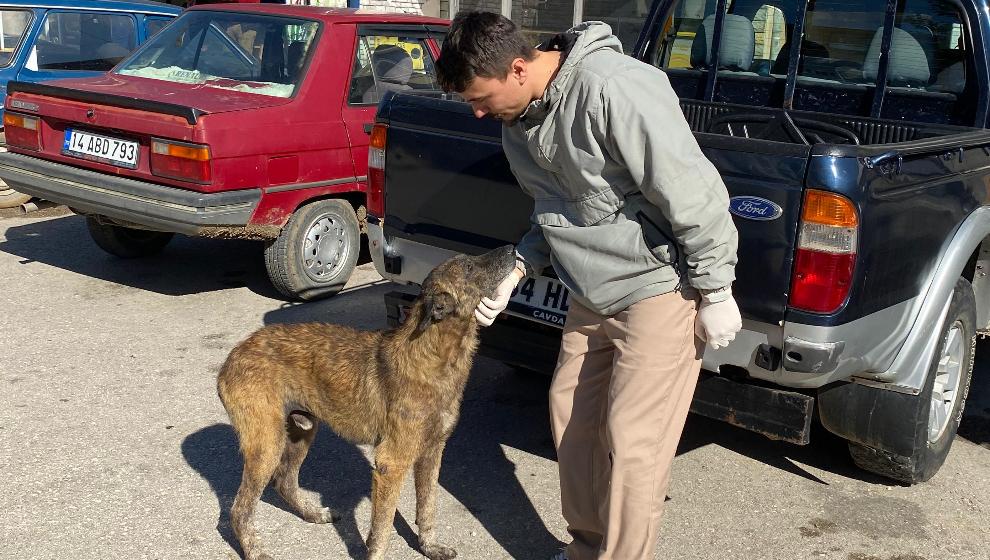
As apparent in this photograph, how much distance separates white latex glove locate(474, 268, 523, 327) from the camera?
10.3 feet

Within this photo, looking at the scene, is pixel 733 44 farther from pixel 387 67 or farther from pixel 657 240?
pixel 657 240

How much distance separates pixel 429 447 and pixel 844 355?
1.52m

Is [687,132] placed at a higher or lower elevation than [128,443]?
higher

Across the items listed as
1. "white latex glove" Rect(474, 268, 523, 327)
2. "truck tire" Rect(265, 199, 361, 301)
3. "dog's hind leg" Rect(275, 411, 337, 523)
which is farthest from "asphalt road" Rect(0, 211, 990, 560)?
"white latex glove" Rect(474, 268, 523, 327)

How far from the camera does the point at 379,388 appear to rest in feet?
11.8

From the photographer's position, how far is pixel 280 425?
3.63m

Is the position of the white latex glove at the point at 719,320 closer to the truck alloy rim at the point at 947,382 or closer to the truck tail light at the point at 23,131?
the truck alloy rim at the point at 947,382

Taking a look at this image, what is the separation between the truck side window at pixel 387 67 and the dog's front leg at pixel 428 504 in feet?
12.9

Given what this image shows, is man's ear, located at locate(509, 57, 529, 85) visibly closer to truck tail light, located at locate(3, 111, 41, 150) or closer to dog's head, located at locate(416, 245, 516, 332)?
dog's head, located at locate(416, 245, 516, 332)

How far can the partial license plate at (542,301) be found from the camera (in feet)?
13.4

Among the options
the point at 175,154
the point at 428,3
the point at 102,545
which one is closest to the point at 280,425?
the point at 102,545

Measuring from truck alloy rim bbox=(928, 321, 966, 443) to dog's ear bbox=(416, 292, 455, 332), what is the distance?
88.0 inches

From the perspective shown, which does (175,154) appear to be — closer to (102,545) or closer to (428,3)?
(102,545)

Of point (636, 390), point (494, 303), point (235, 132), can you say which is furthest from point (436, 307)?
point (235, 132)
